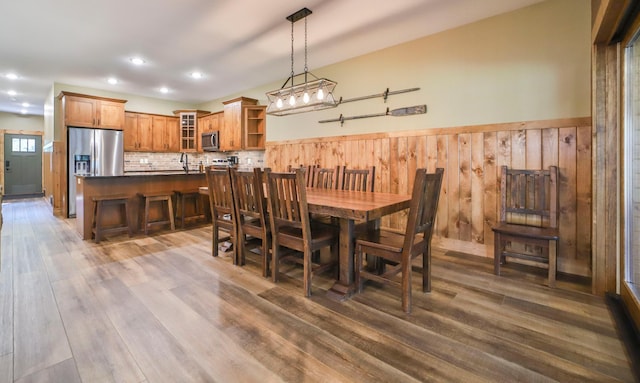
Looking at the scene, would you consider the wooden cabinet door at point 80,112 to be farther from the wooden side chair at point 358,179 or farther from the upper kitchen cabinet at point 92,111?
the wooden side chair at point 358,179

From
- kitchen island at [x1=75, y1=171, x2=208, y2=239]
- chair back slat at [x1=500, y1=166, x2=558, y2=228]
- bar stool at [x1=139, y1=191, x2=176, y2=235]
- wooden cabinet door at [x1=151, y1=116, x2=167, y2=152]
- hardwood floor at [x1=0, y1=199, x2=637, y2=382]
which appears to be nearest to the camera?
hardwood floor at [x1=0, y1=199, x2=637, y2=382]

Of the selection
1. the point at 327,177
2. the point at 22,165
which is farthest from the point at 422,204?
the point at 22,165

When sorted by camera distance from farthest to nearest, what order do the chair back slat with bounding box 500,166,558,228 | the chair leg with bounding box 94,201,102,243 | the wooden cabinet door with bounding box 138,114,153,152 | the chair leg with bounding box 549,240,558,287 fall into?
1. the wooden cabinet door with bounding box 138,114,153,152
2. the chair leg with bounding box 94,201,102,243
3. the chair back slat with bounding box 500,166,558,228
4. the chair leg with bounding box 549,240,558,287

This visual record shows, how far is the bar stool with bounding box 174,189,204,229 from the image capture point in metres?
4.63

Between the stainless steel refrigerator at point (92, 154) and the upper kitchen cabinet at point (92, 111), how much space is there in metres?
0.13

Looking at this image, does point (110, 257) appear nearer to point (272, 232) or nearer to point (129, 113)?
point (272, 232)

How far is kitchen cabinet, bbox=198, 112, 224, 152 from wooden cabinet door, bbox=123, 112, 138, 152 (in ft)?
4.40

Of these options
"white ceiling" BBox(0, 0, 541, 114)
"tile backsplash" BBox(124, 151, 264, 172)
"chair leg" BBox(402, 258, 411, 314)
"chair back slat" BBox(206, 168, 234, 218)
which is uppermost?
"white ceiling" BBox(0, 0, 541, 114)

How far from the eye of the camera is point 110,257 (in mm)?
3260

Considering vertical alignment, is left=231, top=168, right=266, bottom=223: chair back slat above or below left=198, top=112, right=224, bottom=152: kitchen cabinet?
below

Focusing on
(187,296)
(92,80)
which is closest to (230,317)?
(187,296)

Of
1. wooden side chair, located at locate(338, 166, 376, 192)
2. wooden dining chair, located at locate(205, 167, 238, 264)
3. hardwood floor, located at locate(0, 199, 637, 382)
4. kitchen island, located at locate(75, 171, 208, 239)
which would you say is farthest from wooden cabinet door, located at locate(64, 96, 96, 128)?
wooden side chair, located at locate(338, 166, 376, 192)

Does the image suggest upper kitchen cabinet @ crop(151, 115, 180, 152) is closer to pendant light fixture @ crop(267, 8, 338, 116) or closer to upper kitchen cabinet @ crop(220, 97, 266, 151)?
upper kitchen cabinet @ crop(220, 97, 266, 151)

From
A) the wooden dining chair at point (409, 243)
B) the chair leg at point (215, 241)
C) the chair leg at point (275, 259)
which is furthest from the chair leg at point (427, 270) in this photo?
the chair leg at point (215, 241)
